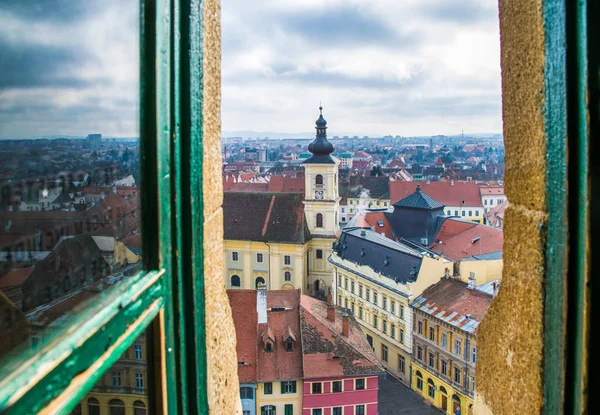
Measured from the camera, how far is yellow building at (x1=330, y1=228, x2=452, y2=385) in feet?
70.4

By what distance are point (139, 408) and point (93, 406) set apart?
8.7 inches

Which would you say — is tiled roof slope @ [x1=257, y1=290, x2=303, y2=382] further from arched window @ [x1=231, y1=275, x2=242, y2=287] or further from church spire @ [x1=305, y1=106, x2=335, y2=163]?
church spire @ [x1=305, y1=106, x2=335, y2=163]

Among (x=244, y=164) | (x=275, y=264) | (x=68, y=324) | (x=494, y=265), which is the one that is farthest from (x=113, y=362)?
(x=244, y=164)

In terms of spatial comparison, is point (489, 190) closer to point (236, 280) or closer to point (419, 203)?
point (419, 203)

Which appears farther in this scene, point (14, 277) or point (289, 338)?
point (289, 338)

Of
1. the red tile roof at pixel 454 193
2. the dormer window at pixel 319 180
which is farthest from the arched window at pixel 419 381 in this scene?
the red tile roof at pixel 454 193

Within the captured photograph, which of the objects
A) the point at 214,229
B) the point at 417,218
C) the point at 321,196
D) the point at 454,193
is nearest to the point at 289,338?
the point at 321,196

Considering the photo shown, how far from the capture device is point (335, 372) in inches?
635

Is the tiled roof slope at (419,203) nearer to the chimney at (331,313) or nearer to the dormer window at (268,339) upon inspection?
the chimney at (331,313)

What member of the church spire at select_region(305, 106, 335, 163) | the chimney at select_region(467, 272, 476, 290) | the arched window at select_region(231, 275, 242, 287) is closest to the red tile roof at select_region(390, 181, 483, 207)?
the church spire at select_region(305, 106, 335, 163)

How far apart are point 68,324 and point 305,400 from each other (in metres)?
16.2

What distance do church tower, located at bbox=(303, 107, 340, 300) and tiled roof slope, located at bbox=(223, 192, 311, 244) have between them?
0.57 meters

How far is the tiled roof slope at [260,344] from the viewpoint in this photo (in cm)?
1577

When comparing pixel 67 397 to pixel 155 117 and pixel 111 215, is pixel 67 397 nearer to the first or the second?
pixel 111 215
